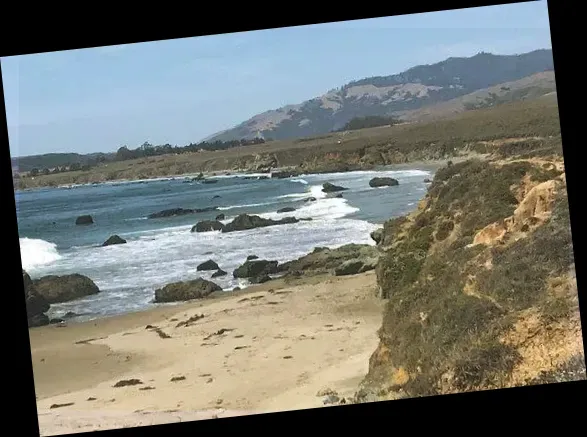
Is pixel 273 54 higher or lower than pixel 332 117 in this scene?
higher

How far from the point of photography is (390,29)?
2721 millimetres

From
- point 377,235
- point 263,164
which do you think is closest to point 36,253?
point 263,164

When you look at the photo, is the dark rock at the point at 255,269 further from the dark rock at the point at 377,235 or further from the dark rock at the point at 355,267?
the dark rock at the point at 377,235

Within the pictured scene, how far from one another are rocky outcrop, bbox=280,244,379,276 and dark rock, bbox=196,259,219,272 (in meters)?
0.33

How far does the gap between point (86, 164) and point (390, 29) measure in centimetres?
163

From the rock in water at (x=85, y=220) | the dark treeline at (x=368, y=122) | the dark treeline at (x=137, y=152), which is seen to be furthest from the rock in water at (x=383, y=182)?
the rock in water at (x=85, y=220)

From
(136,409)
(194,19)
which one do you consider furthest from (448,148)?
(136,409)

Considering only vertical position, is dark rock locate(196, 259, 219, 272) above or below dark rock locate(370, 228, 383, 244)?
below

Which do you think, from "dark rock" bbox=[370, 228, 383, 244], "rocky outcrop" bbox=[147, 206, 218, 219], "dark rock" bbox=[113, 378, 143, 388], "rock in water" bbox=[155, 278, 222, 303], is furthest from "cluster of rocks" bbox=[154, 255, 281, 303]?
"dark rock" bbox=[370, 228, 383, 244]

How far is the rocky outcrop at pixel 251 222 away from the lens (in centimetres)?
281

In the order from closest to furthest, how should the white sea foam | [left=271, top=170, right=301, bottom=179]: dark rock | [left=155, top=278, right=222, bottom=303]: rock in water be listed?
1. the white sea foam
2. [left=155, top=278, right=222, bottom=303]: rock in water
3. [left=271, top=170, right=301, bottom=179]: dark rock

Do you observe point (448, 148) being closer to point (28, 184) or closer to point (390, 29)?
point (390, 29)

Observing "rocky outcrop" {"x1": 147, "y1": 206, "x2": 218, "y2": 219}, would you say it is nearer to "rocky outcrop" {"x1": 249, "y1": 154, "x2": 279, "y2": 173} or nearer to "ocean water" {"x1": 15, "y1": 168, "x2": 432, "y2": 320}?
"ocean water" {"x1": 15, "y1": 168, "x2": 432, "y2": 320}

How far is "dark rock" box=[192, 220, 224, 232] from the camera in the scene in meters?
2.80
